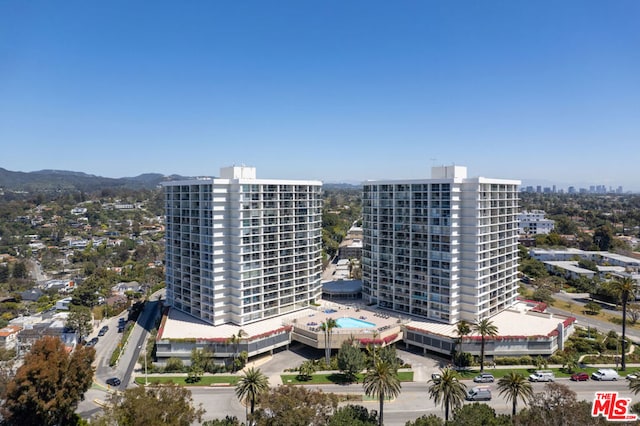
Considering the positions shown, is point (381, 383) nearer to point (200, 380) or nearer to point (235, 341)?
point (235, 341)

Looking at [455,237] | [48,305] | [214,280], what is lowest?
[48,305]

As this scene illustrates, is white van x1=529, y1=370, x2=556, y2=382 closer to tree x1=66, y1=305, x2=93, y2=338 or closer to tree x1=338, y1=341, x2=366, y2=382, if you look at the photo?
tree x1=338, y1=341, x2=366, y2=382

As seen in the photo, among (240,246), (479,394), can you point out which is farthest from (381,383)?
(240,246)

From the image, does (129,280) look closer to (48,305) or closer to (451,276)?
(48,305)

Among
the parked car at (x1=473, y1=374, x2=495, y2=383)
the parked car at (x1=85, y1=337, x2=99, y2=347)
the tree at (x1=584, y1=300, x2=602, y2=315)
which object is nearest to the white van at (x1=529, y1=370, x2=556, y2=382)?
the parked car at (x1=473, y1=374, x2=495, y2=383)

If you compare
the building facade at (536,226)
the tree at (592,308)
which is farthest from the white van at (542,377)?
the building facade at (536,226)

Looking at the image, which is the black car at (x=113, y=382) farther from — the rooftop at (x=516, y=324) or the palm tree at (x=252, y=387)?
the rooftop at (x=516, y=324)

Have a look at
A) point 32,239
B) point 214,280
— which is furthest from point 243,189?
point 32,239
